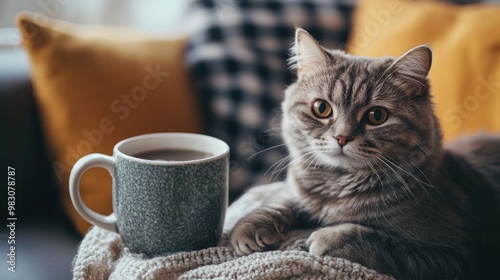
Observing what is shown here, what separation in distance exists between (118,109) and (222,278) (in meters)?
0.59

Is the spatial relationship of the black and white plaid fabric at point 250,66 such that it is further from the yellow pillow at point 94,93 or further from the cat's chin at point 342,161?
the cat's chin at point 342,161

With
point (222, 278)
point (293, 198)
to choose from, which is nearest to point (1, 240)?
point (222, 278)

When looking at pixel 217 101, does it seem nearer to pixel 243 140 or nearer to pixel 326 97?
pixel 243 140

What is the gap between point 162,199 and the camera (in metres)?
0.68

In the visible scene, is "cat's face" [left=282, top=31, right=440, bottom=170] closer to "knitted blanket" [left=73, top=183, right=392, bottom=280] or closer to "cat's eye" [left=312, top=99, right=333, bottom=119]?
"cat's eye" [left=312, top=99, right=333, bottom=119]

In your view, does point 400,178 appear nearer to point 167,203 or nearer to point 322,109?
point 322,109

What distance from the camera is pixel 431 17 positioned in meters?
1.22

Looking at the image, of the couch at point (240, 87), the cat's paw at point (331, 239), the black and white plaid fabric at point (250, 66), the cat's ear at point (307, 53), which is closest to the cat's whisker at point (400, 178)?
the cat's paw at point (331, 239)

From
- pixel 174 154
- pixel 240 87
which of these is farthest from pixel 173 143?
pixel 240 87

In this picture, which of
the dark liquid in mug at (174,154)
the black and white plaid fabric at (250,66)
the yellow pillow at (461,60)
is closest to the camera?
the dark liquid in mug at (174,154)

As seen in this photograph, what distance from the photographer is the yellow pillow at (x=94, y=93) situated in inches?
41.6

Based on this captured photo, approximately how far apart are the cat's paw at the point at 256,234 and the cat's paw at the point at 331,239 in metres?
0.06

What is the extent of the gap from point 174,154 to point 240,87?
540 millimetres

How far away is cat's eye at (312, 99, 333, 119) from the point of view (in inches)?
32.1
